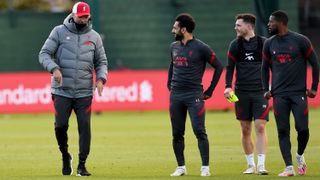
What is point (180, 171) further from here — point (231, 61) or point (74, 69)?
point (74, 69)

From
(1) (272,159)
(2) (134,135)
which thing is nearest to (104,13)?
(2) (134,135)

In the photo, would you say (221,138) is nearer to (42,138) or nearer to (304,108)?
(42,138)

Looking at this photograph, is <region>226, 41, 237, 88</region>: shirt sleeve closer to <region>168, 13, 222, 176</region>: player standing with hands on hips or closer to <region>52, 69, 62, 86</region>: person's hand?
<region>168, 13, 222, 176</region>: player standing with hands on hips

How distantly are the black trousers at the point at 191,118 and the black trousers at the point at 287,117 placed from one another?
1.06 meters

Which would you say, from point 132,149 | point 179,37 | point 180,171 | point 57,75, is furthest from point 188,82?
point 132,149

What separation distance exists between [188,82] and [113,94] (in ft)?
54.3

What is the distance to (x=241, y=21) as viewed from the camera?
1450 centimetres

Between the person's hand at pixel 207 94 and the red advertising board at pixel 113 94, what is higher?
the person's hand at pixel 207 94

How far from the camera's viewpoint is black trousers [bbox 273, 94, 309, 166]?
542 inches

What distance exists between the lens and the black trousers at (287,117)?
1377 cm

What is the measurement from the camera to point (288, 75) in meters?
13.8

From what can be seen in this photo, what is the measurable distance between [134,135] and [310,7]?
20.4 metres

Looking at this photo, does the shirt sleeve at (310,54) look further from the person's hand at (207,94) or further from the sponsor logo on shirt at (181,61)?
the sponsor logo on shirt at (181,61)

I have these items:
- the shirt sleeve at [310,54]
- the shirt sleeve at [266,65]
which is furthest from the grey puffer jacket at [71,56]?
the shirt sleeve at [310,54]
